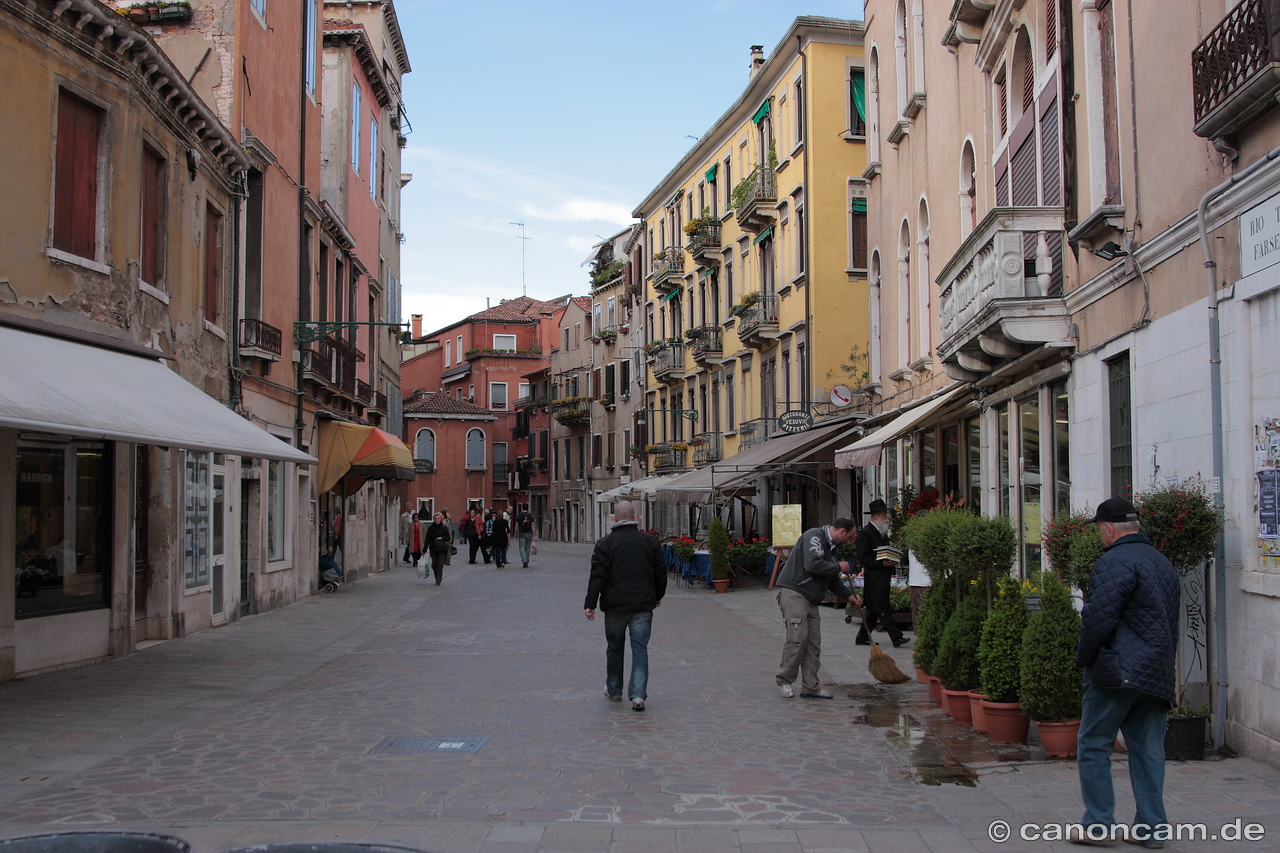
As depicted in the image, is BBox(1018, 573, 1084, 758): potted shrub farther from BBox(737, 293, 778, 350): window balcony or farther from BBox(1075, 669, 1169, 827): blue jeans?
BBox(737, 293, 778, 350): window balcony

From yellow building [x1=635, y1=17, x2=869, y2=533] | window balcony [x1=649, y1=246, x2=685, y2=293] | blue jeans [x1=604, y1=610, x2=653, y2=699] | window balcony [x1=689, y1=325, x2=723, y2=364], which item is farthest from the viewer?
window balcony [x1=649, y1=246, x2=685, y2=293]

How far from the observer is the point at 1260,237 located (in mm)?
7109

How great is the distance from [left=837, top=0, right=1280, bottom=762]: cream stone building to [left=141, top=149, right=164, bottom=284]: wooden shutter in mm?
9296

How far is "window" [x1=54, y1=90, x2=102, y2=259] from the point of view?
38.4 ft

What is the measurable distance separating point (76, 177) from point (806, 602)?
8.43 meters

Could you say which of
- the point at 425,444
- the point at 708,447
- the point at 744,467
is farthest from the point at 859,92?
the point at 425,444

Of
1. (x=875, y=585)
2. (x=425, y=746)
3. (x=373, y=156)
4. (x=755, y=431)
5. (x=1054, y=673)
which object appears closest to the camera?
(x=1054, y=673)

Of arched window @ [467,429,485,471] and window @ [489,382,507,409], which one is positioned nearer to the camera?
arched window @ [467,429,485,471]

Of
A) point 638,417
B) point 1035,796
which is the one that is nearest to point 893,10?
point 1035,796

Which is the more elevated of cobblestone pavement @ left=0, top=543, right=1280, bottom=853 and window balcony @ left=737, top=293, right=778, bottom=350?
window balcony @ left=737, top=293, right=778, bottom=350

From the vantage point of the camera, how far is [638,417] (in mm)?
51125

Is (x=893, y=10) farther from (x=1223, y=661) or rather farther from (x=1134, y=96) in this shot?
(x=1223, y=661)

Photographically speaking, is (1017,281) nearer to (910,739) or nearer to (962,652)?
(962,652)

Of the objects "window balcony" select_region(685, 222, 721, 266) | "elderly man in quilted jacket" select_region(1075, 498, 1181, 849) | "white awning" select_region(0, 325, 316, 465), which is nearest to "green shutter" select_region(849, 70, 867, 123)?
"window balcony" select_region(685, 222, 721, 266)
